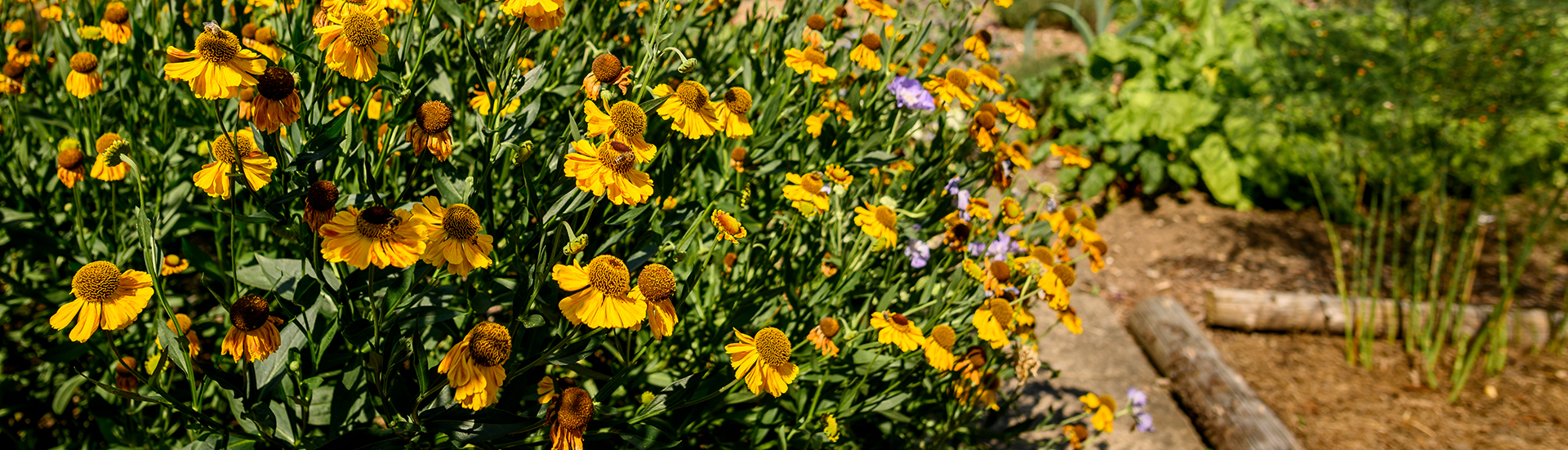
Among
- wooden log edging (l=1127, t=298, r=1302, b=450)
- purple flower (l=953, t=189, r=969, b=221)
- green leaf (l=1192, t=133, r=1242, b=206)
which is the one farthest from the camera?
green leaf (l=1192, t=133, r=1242, b=206)

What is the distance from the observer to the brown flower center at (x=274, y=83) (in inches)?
34.9

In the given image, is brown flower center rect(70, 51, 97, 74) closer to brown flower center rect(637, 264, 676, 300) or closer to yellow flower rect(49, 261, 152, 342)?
yellow flower rect(49, 261, 152, 342)

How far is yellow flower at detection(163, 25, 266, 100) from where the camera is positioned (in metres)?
0.86

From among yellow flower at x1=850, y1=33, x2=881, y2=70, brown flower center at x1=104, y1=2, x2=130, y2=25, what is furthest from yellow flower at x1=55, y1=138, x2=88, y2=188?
yellow flower at x1=850, y1=33, x2=881, y2=70

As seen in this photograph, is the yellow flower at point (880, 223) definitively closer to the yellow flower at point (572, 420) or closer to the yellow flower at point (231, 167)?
the yellow flower at point (572, 420)

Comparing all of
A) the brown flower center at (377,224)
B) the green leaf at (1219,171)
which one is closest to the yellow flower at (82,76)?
the brown flower center at (377,224)

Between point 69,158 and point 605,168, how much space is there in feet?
3.04

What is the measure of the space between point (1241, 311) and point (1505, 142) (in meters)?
1.46

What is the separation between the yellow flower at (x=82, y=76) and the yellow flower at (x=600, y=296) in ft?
3.24

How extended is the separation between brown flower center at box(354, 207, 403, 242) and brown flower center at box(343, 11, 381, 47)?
226mm

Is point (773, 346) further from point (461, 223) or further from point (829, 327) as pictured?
point (461, 223)

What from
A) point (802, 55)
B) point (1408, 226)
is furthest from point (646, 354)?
point (1408, 226)

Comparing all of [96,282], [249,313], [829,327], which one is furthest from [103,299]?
[829,327]

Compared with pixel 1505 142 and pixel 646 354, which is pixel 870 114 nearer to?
pixel 646 354
